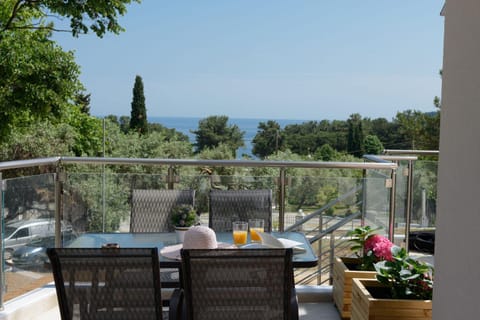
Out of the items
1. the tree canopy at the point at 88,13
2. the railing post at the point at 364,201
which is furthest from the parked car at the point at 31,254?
the tree canopy at the point at 88,13

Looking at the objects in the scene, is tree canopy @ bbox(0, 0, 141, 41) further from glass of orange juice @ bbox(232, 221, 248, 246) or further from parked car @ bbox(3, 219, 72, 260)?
glass of orange juice @ bbox(232, 221, 248, 246)

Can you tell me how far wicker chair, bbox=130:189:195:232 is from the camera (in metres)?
3.84

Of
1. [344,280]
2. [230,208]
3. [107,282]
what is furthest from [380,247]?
[107,282]

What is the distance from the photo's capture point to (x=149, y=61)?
6581 centimetres

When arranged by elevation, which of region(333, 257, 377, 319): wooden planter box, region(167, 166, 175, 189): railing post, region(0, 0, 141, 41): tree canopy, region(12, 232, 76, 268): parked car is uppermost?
region(0, 0, 141, 41): tree canopy

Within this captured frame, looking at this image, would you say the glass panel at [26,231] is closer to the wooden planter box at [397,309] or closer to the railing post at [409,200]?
the wooden planter box at [397,309]

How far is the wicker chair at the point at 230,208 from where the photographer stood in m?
3.85

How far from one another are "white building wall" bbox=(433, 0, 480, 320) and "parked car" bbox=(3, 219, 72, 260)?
267cm

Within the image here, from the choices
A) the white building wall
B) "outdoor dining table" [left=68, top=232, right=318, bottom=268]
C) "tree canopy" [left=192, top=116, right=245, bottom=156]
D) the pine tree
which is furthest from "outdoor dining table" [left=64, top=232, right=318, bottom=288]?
"tree canopy" [left=192, top=116, right=245, bottom=156]

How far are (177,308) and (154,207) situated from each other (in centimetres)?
143

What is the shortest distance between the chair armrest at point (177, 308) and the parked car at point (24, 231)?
168 cm

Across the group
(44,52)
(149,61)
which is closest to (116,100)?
(149,61)

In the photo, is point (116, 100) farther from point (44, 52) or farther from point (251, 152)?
point (44, 52)

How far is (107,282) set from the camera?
215cm
